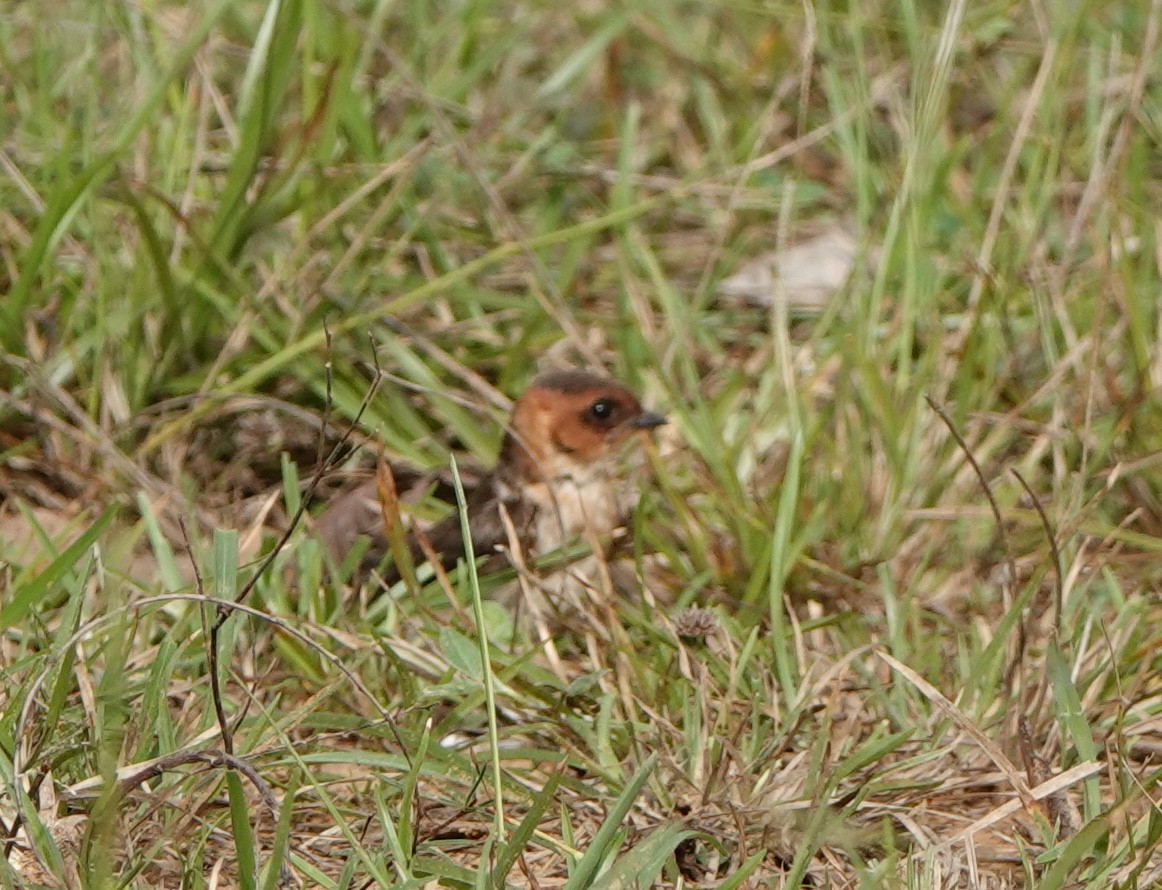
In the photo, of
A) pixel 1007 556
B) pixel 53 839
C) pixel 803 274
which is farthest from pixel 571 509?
pixel 53 839

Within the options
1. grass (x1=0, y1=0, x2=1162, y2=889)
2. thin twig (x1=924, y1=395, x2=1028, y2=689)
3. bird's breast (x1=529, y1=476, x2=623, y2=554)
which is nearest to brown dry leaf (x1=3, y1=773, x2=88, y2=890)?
grass (x1=0, y1=0, x2=1162, y2=889)

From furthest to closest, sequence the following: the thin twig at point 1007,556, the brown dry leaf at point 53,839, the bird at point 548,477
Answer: the bird at point 548,477
the thin twig at point 1007,556
the brown dry leaf at point 53,839

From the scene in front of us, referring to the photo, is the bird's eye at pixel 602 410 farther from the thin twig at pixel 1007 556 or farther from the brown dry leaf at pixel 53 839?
the brown dry leaf at pixel 53 839

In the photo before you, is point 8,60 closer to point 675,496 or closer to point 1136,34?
point 675,496

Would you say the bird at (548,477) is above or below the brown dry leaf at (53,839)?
below

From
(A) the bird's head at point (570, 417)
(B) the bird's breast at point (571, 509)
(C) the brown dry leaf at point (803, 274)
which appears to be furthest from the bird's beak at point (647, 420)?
(C) the brown dry leaf at point (803, 274)

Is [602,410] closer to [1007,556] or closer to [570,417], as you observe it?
[570,417]
